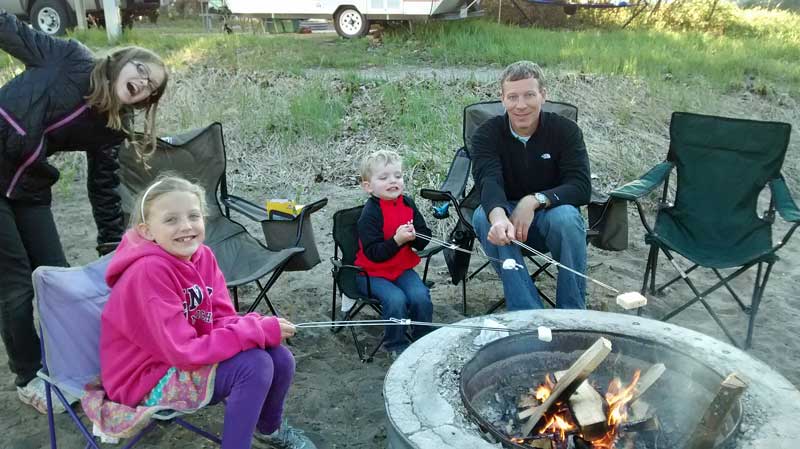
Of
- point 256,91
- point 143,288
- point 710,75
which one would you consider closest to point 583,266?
point 143,288

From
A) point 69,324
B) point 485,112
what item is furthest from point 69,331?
point 485,112

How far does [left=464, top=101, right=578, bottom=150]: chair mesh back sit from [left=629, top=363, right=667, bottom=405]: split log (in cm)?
215

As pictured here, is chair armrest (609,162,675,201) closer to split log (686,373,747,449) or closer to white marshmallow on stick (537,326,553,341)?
white marshmallow on stick (537,326,553,341)

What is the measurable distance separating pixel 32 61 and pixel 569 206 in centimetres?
227

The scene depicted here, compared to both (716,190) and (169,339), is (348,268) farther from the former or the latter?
(716,190)

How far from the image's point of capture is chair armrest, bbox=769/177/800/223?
10.3 ft

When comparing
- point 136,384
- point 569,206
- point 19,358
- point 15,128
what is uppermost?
point 15,128

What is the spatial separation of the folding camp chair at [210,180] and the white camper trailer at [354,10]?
684 cm

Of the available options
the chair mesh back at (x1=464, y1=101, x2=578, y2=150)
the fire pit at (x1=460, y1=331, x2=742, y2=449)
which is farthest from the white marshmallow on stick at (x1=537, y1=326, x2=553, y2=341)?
the chair mesh back at (x1=464, y1=101, x2=578, y2=150)

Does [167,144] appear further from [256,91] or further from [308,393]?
[256,91]

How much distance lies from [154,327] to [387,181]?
4.49ft

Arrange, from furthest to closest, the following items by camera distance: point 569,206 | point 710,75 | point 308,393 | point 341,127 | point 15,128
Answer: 1. point 710,75
2. point 341,127
3. point 569,206
4. point 308,393
5. point 15,128

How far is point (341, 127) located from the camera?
6.00 metres

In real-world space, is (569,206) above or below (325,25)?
below
